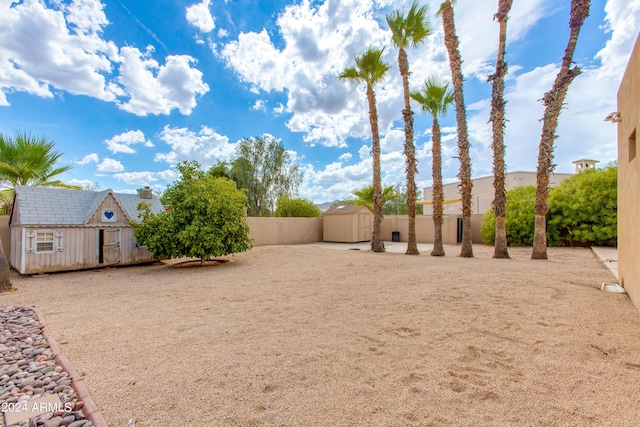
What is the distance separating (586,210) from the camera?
12078mm

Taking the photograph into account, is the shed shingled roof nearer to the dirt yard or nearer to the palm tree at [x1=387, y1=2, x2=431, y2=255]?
the dirt yard

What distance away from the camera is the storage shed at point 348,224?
1738 centimetres

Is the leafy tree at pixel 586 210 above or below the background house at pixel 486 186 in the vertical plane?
below

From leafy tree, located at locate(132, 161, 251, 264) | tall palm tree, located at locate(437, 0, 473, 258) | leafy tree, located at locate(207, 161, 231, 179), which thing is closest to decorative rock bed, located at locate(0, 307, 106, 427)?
leafy tree, located at locate(132, 161, 251, 264)

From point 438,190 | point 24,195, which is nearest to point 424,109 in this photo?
point 438,190

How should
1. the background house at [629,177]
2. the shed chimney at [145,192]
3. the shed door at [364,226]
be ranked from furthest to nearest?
the shed door at [364,226], the shed chimney at [145,192], the background house at [629,177]

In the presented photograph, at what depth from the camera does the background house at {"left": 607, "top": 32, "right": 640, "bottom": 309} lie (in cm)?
384

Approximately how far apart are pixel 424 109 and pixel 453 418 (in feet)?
39.5

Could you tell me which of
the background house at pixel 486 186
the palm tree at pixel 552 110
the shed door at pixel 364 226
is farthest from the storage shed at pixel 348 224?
the palm tree at pixel 552 110

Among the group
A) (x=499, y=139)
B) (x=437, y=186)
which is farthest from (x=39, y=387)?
(x=437, y=186)

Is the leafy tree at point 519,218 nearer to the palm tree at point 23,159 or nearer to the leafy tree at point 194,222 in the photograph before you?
the leafy tree at point 194,222

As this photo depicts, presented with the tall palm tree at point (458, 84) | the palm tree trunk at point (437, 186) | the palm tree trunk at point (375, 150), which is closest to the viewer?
the tall palm tree at point (458, 84)

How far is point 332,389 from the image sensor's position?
2322 millimetres

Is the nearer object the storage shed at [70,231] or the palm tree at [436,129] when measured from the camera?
the storage shed at [70,231]
